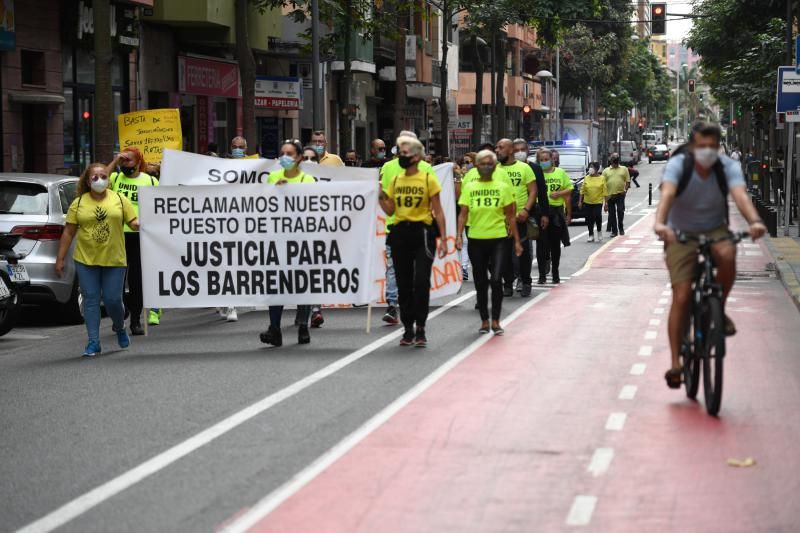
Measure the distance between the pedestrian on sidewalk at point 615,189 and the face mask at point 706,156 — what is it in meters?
23.8

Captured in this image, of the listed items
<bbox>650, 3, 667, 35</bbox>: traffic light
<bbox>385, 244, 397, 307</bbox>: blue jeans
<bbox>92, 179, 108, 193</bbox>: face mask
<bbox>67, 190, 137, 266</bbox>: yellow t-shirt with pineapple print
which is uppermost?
<bbox>650, 3, 667, 35</bbox>: traffic light

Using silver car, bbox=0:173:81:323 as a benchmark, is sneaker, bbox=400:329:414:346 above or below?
below

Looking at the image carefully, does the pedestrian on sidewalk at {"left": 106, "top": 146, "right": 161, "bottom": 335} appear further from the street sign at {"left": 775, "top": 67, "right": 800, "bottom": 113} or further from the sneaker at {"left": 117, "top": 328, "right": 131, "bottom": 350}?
the street sign at {"left": 775, "top": 67, "right": 800, "bottom": 113}

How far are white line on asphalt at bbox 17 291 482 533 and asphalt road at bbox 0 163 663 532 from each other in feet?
0.04

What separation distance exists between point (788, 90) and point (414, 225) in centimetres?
1386

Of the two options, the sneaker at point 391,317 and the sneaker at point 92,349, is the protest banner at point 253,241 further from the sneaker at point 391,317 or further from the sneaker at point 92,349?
the sneaker at point 391,317

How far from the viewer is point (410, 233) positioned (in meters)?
13.5

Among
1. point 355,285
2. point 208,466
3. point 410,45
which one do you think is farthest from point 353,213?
point 410,45

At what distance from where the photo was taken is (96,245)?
13383mm

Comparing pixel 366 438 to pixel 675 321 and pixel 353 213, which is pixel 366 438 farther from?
pixel 353 213

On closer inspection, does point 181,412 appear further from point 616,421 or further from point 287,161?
point 287,161

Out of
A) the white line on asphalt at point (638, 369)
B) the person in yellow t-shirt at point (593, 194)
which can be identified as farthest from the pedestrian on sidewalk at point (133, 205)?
the person in yellow t-shirt at point (593, 194)

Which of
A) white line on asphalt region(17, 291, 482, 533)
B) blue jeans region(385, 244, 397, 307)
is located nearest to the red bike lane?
white line on asphalt region(17, 291, 482, 533)

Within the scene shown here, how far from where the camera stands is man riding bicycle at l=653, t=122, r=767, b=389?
9.66 metres
